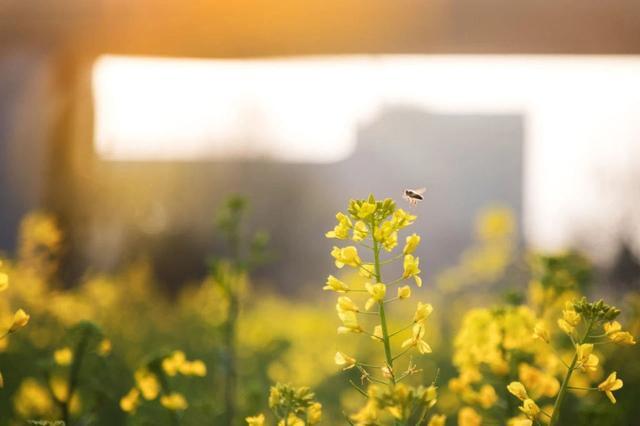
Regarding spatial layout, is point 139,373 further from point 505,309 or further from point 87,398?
point 87,398

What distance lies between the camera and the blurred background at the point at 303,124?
9.55 feet

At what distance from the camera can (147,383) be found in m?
1.27

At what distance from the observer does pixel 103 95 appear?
3.64 meters

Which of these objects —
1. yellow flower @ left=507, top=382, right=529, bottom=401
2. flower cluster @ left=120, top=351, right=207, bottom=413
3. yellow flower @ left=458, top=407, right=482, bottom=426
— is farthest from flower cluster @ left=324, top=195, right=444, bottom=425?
flower cluster @ left=120, top=351, right=207, bottom=413

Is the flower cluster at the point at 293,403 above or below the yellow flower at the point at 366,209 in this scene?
below

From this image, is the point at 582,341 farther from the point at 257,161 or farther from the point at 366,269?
the point at 257,161

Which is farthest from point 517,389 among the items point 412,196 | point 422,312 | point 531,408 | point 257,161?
point 257,161

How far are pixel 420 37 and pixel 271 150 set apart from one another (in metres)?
1.70

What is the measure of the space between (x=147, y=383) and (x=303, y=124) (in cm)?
243

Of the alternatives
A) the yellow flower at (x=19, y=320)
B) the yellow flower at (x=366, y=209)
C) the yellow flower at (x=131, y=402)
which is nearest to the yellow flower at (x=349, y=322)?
the yellow flower at (x=366, y=209)

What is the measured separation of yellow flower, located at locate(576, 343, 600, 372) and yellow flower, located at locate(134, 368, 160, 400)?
0.66 m

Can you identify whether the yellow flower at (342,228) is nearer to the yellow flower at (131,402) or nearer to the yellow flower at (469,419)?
the yellow flower at (469,419)

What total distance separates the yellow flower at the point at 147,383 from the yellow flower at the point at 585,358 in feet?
2.18

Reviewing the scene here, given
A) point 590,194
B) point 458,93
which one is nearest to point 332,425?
point 590,194
